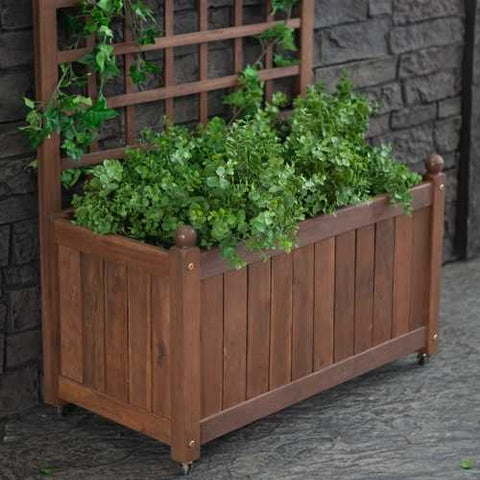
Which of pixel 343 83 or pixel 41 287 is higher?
pixel 343 83

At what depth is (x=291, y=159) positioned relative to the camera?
13.4 feet

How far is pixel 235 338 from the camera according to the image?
12.6ft

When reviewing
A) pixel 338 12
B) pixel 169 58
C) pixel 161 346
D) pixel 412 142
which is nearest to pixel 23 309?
pixel 161 346

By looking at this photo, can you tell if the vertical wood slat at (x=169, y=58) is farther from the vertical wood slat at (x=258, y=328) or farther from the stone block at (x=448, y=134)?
the stone block at (x=448, y=134)

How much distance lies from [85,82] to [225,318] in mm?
771

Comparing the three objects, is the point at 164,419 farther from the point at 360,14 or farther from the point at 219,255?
the point at 360,14

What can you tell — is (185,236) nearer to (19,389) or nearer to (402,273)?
(19,389)

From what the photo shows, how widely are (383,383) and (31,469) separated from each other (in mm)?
1207

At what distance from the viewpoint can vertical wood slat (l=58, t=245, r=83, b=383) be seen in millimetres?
3926

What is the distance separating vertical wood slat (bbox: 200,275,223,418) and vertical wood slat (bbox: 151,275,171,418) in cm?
10

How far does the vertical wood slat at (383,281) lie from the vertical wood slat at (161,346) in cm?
83

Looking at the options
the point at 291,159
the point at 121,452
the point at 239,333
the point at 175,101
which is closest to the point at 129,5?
the point at 175,101

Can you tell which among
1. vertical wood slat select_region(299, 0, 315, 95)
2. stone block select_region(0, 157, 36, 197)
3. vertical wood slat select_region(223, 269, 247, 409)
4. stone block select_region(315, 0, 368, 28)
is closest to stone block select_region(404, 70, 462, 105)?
stone block select_region(315, 0, 368, 28)

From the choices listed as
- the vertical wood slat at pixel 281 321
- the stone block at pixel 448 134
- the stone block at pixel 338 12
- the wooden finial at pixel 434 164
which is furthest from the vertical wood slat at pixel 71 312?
the stone block at pixel 448 134
